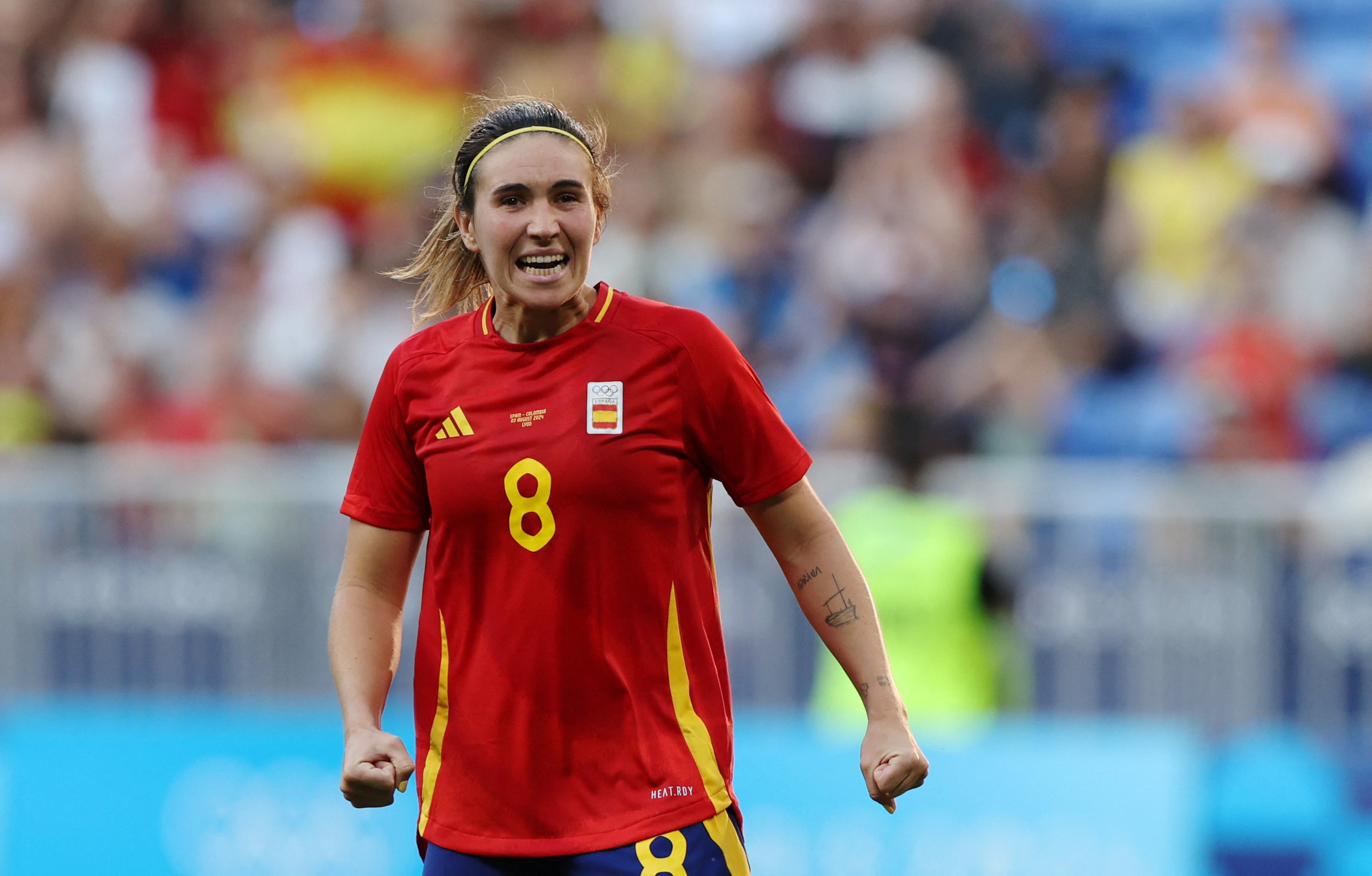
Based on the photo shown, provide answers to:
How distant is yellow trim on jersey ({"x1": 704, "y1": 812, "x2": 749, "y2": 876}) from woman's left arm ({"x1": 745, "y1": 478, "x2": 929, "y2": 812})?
0.95ft

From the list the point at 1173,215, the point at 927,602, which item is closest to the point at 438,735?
the point at 927,602

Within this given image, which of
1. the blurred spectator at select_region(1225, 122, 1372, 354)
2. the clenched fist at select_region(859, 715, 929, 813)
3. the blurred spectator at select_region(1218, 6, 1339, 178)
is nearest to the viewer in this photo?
the clenched fist at select_region(859, 715, 929, 813)

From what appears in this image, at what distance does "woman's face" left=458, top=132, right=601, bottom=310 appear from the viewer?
3.54m

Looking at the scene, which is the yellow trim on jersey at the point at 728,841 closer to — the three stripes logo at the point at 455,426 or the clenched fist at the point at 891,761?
the clenched fist at the point at 891,761

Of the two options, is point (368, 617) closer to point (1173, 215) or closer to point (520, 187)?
point (520, 187)

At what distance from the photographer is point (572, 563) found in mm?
3506

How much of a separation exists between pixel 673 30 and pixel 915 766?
27.3 feet

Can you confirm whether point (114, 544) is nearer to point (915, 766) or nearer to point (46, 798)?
point (46, 798)

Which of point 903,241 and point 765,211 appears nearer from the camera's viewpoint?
point 903,241

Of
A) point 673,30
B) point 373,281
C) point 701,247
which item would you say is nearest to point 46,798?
point 373,281

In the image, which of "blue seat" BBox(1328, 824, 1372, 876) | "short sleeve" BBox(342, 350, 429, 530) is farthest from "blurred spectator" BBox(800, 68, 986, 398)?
"short sleeve" BBox(342, 350, 429, 530)

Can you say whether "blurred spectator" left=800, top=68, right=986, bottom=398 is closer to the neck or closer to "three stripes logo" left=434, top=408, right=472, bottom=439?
Result: the neck

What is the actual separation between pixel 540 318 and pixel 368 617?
27.4 inches

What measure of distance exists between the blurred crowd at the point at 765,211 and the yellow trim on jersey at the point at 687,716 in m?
4.41
